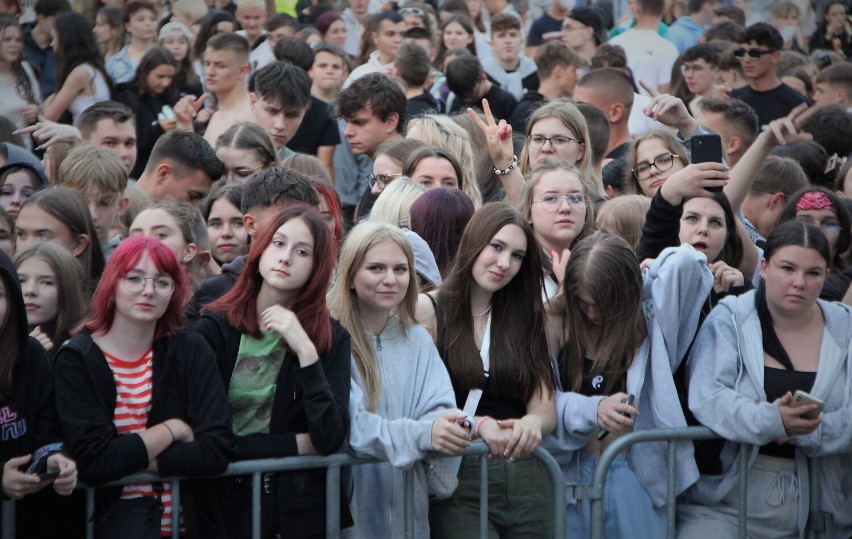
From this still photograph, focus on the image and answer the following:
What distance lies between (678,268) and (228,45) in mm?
4969

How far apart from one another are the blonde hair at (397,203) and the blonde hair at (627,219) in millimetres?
930

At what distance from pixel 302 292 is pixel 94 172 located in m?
1.98

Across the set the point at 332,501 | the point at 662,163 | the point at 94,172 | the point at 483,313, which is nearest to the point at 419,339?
the point at 483,313

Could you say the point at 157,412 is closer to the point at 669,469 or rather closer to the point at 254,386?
the point at 254,386

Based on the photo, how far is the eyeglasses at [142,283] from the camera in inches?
162

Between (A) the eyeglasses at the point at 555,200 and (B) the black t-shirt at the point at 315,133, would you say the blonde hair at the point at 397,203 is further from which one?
(B) the black t-shirt at the point at 315,133

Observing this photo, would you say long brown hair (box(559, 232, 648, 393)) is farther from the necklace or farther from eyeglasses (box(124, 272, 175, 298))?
eyeglasses (box(124, 272, 175, 298))

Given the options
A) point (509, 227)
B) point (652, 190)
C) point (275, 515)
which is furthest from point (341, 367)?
point (652, 190)

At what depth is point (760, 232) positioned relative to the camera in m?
7.17

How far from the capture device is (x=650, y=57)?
40.3 feet

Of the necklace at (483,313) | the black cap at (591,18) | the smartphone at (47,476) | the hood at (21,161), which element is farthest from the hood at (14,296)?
the black cap at (591,18)

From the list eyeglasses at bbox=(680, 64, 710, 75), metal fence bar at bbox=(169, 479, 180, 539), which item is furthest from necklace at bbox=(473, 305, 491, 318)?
eyeglasses at bbox=(680, 64, 710, 75)

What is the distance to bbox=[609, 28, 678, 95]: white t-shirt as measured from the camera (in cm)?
1225

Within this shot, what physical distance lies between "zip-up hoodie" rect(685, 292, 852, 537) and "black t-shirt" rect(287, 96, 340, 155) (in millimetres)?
4880
